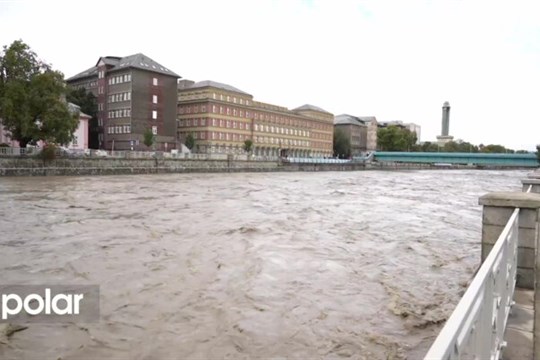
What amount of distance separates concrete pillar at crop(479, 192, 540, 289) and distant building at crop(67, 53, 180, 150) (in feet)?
237

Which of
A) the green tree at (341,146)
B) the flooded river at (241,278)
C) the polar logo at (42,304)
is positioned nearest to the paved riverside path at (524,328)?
the flooded river at (241,278)

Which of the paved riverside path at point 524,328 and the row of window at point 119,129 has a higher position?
the row of window at point 119,129

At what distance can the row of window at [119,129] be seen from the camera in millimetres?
74812

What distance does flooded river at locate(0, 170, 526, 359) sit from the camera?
6.27m

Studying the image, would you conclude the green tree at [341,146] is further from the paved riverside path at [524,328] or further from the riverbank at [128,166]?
the paved riverside path at [524,328]

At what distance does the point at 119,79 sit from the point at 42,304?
244 feet

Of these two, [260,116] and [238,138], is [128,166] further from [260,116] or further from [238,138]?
[260,116]

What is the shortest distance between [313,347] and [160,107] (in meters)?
76.8

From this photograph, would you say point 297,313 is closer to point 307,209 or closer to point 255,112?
point 307,209

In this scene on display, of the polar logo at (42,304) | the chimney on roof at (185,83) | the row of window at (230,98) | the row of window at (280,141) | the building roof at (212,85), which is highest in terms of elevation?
the chimney on roof at (185,83)

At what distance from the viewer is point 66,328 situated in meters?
6.62

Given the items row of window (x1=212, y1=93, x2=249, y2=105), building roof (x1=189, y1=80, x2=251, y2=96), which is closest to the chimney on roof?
building roof (x1=189, y1=80, x2=251, y2=96)

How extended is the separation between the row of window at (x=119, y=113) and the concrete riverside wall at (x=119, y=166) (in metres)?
20.4

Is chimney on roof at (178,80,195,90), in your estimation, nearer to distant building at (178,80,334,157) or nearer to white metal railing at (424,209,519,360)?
distant building at (178,80,334,157)
